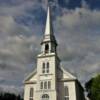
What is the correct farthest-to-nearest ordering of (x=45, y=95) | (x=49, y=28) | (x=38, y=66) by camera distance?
(x=49, y=28), (x=38, y=66), (x=45, y=95)

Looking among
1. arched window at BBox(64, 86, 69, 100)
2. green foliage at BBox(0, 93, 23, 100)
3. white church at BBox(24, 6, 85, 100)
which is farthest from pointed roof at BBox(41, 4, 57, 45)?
green foliage at BBox(0, 93, 23, 100)

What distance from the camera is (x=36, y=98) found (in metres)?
41.3

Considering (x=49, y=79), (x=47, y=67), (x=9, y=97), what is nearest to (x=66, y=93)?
(x=49, y=79)

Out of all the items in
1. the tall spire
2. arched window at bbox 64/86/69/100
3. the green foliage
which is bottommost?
arched window at bbox 64/86/69/100

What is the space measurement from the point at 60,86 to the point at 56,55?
6.48 metres

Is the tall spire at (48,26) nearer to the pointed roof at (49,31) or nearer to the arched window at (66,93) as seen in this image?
the pointed roof at (49,31)

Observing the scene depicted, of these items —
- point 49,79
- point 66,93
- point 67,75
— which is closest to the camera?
point 66,93

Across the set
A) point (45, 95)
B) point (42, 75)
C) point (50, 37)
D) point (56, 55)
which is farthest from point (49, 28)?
point (45, 95)

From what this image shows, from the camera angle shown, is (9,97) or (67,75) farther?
(9,97)

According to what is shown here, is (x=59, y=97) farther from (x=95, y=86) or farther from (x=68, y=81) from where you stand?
(x=95, y=86)

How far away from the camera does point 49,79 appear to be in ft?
136

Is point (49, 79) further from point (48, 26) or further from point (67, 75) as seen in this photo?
point (48, 26)

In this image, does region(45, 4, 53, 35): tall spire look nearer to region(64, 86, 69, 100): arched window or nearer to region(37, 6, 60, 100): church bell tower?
region(37, 6, 60, 100): church bell tower

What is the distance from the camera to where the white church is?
40.9m
